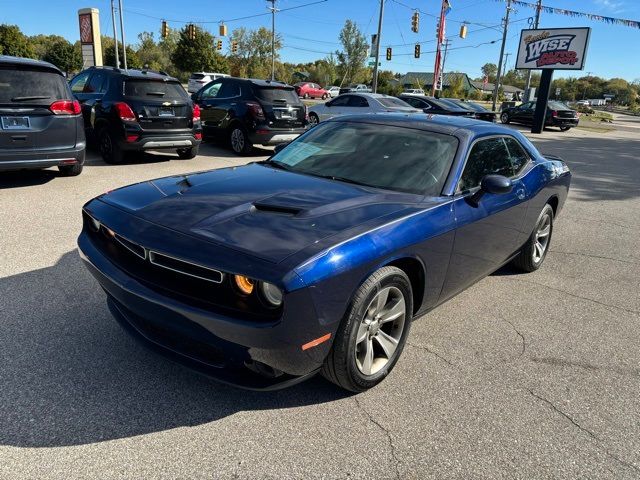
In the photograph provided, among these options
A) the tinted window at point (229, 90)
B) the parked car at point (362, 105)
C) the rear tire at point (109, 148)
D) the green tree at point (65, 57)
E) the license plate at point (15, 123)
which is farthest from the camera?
the green tree at point (65, 57)

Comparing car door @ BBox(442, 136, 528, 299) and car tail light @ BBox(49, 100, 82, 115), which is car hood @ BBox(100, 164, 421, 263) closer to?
car door @ BBox(442, 136, 528, 299)

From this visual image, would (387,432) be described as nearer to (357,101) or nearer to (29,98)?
(29,98)

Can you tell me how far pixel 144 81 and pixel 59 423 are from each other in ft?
25.1

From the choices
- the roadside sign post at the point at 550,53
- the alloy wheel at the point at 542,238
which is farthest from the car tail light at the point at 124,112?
the roadside sign post at the point at 550,53

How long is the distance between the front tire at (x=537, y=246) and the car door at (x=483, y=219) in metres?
0.37

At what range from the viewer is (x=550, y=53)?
80.6 feet

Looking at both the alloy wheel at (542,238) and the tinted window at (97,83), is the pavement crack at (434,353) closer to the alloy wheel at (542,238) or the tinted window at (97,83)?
the alloy wheel at (542,238)

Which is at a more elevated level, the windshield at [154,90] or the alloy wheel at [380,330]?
the windshield at [154,90]

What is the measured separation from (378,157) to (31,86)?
5.34m

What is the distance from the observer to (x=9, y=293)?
12.2 feet

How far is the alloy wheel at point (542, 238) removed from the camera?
4.86 meters

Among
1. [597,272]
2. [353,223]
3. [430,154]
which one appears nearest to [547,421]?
[353,223]

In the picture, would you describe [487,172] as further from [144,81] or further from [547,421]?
[144,81]

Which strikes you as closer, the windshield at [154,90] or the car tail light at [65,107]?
the car tail light at [65,107]
